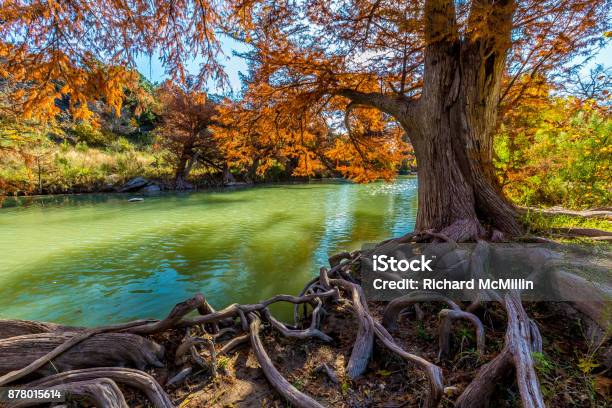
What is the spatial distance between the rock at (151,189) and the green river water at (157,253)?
7.04 m

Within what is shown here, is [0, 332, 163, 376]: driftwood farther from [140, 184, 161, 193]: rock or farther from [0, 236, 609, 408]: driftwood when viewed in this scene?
[140, 184, 161, 193]: rock

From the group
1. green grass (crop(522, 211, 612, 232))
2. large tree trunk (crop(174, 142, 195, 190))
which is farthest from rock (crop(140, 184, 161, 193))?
green grass (crop(522, 211, 612, 232))

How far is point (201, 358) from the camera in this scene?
2295 mm

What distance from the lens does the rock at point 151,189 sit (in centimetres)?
2018

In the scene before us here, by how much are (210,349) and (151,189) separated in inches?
826

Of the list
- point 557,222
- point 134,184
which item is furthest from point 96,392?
point 134,184

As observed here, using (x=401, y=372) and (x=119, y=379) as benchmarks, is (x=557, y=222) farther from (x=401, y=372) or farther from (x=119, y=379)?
(x=119, y=379)

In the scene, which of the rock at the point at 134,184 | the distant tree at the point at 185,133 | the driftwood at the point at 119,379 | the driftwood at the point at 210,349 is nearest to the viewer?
the driftwood at the point at 210,349

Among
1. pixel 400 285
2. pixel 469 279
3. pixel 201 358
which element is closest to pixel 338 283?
Answer: pixel 400 285

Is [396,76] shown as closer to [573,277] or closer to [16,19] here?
[573,277]

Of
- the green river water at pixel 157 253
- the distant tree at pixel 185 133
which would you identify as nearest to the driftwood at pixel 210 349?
the green river water at pixel 157 253

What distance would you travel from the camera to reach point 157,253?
6.86 meters

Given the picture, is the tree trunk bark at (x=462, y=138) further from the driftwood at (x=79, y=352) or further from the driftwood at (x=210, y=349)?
the driftwood at (x=79, y=352)

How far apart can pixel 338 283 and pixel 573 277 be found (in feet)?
7.45
